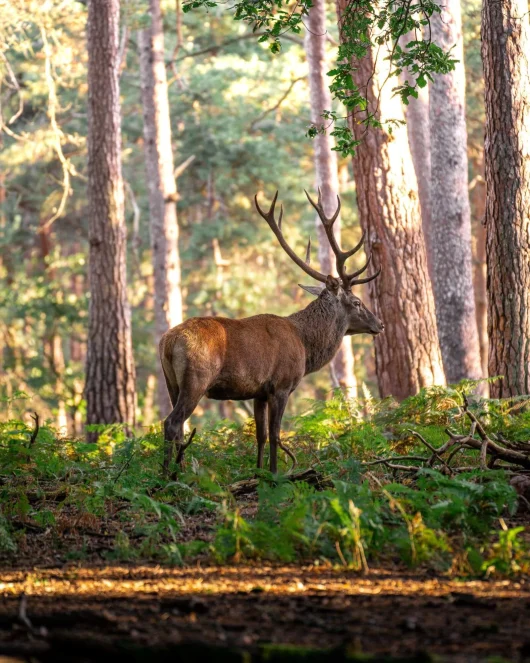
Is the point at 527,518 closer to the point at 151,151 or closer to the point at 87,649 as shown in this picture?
the point at 87,649

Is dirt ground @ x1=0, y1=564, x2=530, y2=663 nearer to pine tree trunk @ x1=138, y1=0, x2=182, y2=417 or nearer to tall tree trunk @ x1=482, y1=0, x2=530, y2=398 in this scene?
tall tree trunk @ x1=482, y1=0, x2=530, y2=398

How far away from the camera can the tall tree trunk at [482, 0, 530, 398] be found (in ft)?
31.6

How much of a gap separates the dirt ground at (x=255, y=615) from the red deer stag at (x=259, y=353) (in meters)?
2.81

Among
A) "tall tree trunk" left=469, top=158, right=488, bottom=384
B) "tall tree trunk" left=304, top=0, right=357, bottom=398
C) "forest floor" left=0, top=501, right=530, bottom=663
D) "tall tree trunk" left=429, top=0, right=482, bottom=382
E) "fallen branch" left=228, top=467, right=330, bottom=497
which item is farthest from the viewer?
"tall tree trunk" left=469, top=158, right=488, bottom=384

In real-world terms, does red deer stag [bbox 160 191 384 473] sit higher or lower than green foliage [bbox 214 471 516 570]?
higher

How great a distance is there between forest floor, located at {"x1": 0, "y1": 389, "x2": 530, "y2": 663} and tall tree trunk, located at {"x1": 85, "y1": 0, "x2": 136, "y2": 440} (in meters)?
5.76

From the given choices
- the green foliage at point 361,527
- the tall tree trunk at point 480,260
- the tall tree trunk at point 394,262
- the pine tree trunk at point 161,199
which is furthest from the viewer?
the tall tree trunk at point 480,260

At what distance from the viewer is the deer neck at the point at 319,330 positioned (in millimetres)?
10143

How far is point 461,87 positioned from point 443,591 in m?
16.1

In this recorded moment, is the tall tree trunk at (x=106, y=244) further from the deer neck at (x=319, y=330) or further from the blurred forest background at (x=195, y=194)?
the blurred forest background at (x=195, y=194)

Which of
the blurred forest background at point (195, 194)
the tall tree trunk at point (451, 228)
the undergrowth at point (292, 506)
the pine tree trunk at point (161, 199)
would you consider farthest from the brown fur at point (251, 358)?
the blurred forest background at point (195, 194)

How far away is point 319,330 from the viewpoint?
10281 mm

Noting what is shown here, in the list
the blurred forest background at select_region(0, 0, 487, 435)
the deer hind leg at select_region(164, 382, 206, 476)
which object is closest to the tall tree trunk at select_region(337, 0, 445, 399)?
the deer hind leg at select_region(164, 382, 206, 476)

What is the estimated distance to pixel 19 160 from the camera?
31547 mm
